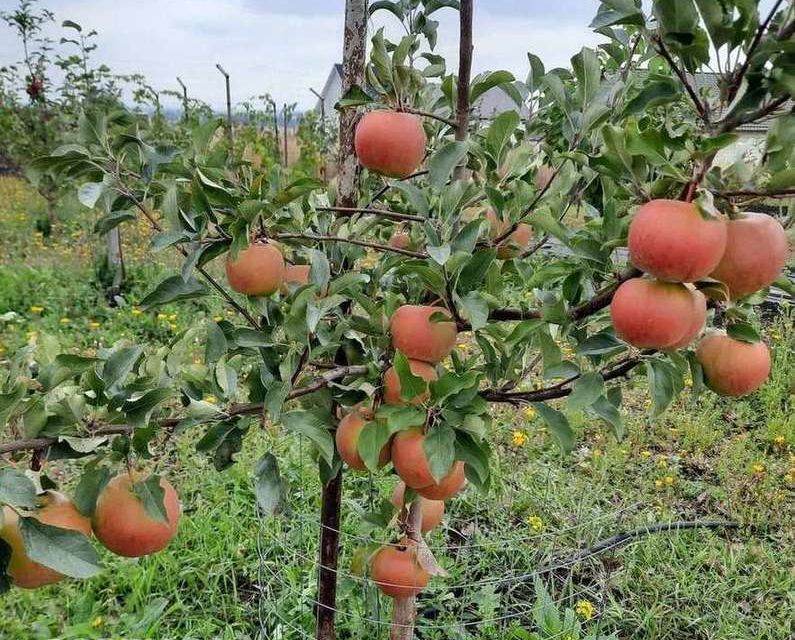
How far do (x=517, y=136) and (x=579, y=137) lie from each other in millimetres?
303

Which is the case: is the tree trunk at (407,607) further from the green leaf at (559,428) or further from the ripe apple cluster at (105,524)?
the ripe apple cluster at (105,524)

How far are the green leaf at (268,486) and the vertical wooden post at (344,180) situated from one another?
0.23 meters

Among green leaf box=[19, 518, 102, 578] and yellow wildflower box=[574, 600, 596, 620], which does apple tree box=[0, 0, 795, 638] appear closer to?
Result: green leaf box=[19, 518, 102, 578]

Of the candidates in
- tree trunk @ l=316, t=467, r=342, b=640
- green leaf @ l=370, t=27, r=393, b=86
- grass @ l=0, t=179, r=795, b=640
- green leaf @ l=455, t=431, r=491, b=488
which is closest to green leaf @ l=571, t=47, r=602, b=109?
green leaf @ l=370, t=27, r=393, b=86

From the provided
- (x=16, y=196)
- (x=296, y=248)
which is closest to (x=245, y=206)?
(x=296, y=248)

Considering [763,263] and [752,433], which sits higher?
[763,263]

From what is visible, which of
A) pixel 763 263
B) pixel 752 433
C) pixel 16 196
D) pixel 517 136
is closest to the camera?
pixel 763 263

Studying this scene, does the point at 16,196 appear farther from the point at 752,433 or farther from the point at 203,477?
the point at 752,433

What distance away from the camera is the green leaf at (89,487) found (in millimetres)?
762

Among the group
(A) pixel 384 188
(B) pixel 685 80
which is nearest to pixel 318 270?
(A) pixel 384 188

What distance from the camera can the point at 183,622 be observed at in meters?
1.77

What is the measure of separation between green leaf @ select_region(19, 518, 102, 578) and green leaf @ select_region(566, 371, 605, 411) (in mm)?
501

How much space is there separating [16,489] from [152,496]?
0.49 feet

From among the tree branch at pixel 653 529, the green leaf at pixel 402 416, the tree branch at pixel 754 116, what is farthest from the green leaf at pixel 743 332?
the tree branch at pixel 653 529
